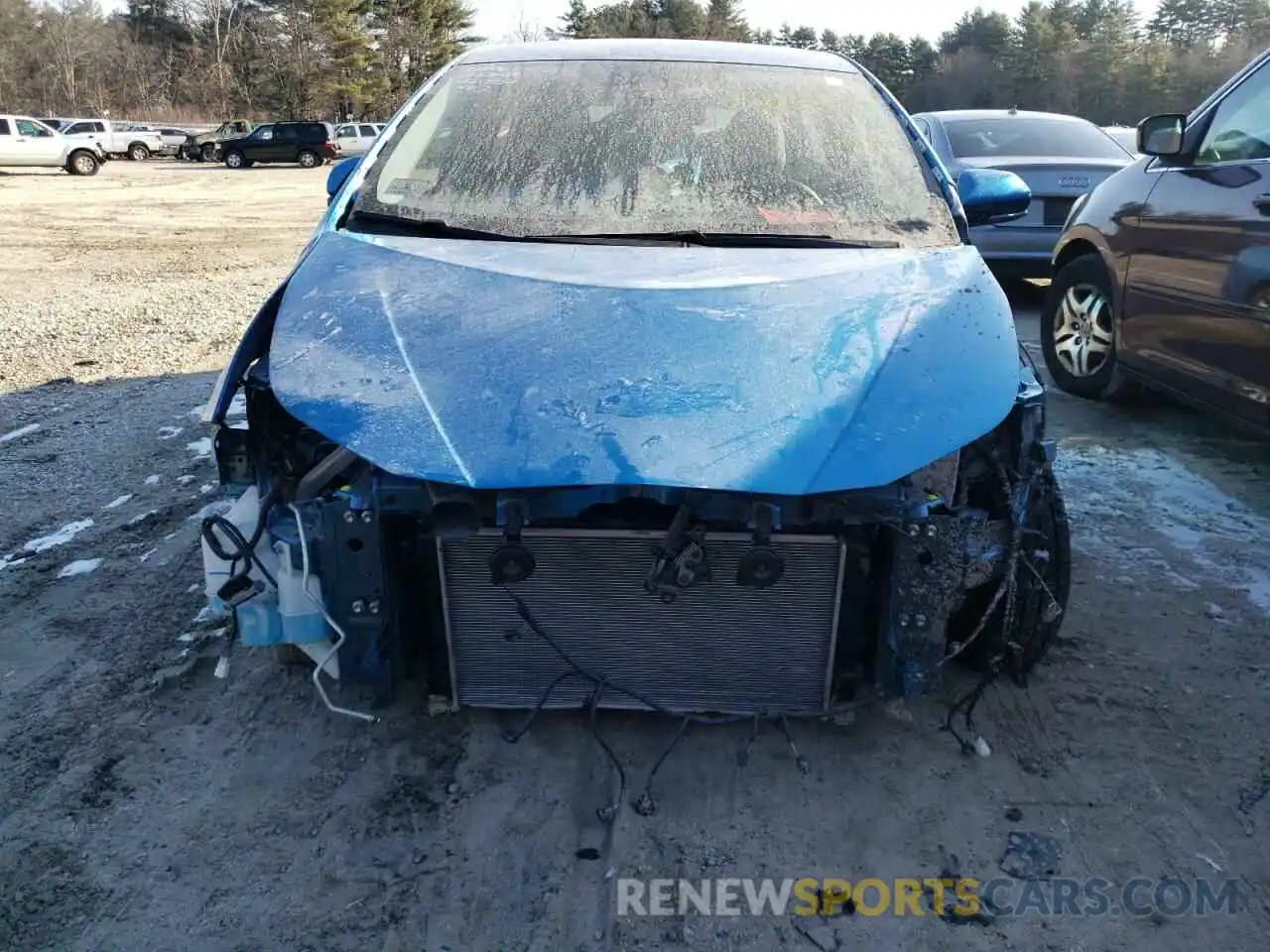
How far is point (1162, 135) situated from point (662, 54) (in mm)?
2350

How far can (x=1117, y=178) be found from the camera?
4922 millimetres

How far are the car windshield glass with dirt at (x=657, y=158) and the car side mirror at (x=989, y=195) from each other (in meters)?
0.41

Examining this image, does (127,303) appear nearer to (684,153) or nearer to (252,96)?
(684,153)

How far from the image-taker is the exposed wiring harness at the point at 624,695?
231cm

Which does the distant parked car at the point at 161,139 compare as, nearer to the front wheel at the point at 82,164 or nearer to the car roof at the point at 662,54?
the front wheel at the point at 82,164

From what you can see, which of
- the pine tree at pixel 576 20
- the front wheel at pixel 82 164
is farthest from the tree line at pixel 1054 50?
the front wheel at pixel 82 164

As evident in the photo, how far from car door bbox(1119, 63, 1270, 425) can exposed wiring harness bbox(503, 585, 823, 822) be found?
99.5 inches

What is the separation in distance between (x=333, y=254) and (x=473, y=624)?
1.13m

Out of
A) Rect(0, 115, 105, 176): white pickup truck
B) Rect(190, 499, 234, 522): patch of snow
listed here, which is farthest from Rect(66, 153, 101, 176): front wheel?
Rect(190, 499, 234, 522): patch of snow

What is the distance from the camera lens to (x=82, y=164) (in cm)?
2572

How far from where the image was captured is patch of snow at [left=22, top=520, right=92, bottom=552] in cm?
361

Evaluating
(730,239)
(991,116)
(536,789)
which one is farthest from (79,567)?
(991,116)

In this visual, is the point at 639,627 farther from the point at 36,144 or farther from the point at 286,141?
the point at 286,141

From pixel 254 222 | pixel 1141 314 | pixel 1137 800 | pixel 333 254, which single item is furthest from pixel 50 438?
pixel 254 222
